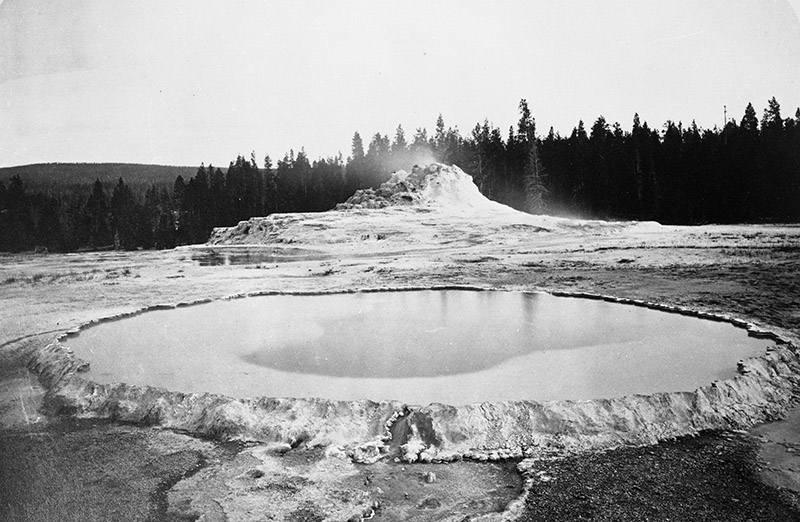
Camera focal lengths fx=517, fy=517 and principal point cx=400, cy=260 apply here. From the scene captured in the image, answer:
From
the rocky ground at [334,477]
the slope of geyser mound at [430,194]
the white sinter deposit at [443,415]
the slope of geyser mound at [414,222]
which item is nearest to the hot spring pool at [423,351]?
the white sinter deposit at [443,415]

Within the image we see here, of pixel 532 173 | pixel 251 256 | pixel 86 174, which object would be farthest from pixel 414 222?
pixel 86 174

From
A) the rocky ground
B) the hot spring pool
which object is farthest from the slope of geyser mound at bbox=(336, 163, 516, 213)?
the rocky ground

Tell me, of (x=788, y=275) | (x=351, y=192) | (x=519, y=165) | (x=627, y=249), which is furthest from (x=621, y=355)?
(x=351, y=192)

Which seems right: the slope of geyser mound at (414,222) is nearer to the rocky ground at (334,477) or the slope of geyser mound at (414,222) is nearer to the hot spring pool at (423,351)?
the hot spring pool at (423,351)

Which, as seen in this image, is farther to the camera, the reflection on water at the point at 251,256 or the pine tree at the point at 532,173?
the pine tree at the point at 532,173

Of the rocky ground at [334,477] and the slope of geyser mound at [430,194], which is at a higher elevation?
the slope of geyser mound at [430,194]

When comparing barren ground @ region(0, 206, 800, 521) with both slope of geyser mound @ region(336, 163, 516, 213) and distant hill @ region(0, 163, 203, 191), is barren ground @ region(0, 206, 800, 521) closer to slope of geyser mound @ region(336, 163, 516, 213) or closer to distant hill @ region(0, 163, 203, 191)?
slope of geyser mound @ region(336, 163, 516, 213)
